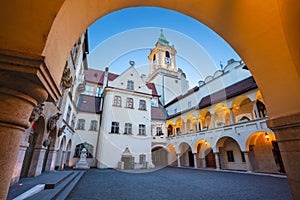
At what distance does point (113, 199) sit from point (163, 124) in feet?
63.3

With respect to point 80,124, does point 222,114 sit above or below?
above

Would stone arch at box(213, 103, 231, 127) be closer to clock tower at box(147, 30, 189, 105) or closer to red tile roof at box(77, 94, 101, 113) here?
clock tower at box(147, 30, 189, 105)

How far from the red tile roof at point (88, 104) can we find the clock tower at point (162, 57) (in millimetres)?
17402

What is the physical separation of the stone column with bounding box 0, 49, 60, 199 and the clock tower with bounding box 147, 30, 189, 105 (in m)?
30.1

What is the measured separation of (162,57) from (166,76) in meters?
6.18

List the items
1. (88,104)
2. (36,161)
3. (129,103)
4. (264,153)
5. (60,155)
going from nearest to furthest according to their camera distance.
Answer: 1. (36,161)
2. (60,155)
3. (264,153)
4. (129,103)
5. (88,104)

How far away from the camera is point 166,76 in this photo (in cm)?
3316

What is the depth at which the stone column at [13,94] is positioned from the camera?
121cm

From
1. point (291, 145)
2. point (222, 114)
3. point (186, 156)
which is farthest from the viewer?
point (186, 156)

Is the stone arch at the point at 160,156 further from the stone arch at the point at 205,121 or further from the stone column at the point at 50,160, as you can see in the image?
the stone column at the point at 50,160

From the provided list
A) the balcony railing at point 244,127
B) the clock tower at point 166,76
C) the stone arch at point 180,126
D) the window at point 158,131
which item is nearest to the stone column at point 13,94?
the balcony railing at point 244,127

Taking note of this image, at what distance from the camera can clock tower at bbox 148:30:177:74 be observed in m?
35.8

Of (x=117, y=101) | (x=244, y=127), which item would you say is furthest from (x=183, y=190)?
(x=117, y=101)

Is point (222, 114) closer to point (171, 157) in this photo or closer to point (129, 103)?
point (171, 157)
